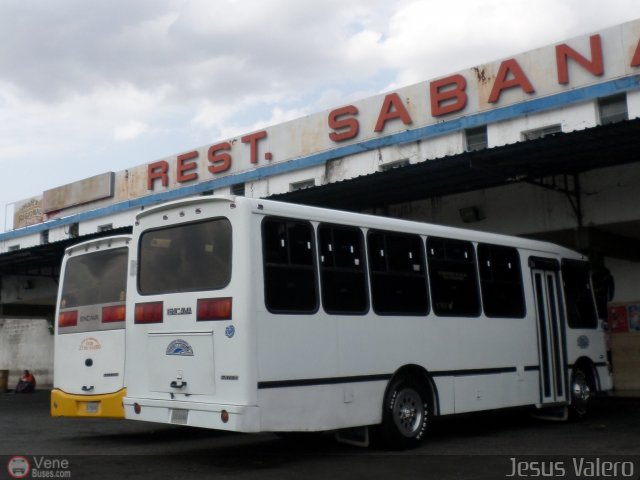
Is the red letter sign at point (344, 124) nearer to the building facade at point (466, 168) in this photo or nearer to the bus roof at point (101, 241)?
the building facade at point (466, 168)

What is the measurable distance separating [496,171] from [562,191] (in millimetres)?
1712

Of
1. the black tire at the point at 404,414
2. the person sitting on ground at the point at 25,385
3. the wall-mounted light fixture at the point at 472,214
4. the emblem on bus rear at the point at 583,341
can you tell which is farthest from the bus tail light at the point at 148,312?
the person sitting on ground at the point at 25,385

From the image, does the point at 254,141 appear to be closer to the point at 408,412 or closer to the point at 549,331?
the point at 549,331

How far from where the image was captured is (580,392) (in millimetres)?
13258

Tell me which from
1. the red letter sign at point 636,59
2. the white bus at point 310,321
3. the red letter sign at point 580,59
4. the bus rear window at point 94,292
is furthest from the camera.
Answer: the red letter sign at point 580,59

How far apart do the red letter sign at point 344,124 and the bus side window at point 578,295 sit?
14.7 meters

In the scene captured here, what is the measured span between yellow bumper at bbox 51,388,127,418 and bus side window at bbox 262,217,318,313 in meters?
3.85

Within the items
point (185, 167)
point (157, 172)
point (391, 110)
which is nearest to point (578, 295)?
point (391, 110)

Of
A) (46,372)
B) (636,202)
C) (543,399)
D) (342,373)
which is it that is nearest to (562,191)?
(636,202)

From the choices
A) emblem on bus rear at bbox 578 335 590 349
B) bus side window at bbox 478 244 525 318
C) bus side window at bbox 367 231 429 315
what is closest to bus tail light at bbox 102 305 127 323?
bus side window at bbox 367 231 429 315

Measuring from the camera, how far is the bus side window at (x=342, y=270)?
30.6 feet

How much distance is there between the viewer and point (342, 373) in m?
9.30

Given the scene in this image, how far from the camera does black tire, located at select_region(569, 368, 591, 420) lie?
13.1 metres

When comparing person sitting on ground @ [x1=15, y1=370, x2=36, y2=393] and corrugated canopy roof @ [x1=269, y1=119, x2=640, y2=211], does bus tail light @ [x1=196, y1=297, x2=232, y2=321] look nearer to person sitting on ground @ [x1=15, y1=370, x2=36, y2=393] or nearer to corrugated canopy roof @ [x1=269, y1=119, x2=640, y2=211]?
corrugated canopy roof @ [x1=269, y1=119, x2=640, y2=211]
